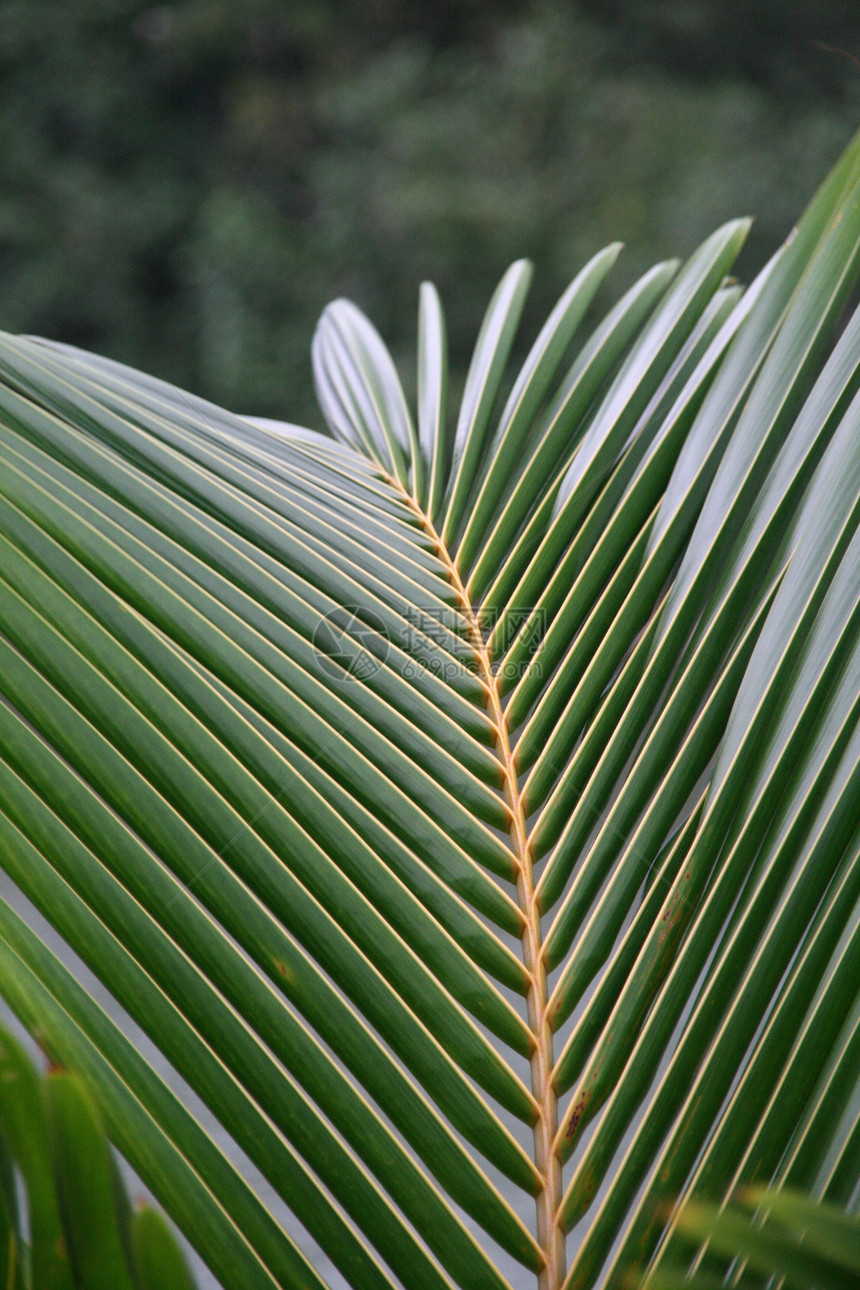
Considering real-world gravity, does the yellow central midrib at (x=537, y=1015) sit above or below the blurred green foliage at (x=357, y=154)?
below

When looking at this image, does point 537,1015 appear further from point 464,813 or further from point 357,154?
point 357,154

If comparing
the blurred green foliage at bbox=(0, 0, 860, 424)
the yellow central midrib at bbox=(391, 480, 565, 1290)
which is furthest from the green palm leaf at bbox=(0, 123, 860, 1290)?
the blurred green foliage at bbox=(0, 0, 860, 424)

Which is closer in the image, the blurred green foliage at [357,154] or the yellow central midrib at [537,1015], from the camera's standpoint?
the yellow central midrib at [537,1015]

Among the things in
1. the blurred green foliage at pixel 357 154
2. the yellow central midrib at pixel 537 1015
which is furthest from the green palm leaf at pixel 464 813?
the blurred green foliage at pixel 357 154

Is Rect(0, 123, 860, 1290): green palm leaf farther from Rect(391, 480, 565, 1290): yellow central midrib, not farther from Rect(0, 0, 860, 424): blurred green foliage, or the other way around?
Rect(0, 0, 860, 424): blurred green foliage

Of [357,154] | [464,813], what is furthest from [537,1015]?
[357,154]

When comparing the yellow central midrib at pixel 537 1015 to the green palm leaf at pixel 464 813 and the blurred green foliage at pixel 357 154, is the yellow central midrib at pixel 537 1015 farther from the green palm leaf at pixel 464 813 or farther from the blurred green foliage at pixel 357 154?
the blurred green foliage at pixel 357 154

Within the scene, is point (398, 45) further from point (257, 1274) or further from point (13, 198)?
point (257, 1274)
